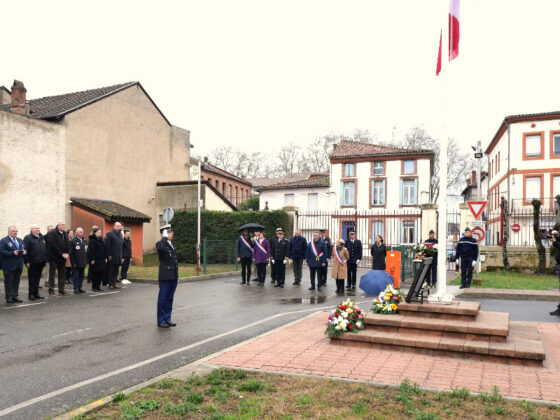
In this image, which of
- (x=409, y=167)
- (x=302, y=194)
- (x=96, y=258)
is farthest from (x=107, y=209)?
(x=409, y=167)

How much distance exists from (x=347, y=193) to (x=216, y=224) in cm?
2008

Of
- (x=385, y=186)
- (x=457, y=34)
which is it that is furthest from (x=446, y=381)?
(x=385, y=186)

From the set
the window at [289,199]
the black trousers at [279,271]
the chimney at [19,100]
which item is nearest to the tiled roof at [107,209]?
the chimney at [19,100]

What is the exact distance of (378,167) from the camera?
145 ft

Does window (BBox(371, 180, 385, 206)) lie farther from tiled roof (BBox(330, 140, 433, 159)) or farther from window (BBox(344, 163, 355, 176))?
tiled roof (BBox(330, 140, 433, 159))

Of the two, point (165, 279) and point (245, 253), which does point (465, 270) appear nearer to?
point (245, 253)

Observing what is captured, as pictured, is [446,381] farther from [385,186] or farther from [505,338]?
[385,186]

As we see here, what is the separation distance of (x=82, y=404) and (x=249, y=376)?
178cm

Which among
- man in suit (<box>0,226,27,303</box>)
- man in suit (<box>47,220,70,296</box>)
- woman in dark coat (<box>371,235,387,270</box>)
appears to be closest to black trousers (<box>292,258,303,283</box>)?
woman in dark coat (<box>371,235,387,270</box>)

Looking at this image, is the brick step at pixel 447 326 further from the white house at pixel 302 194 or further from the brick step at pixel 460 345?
the white house at pixel 302 194

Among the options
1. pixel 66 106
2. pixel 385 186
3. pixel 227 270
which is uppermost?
pixel 66 106

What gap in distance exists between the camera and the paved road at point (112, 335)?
5.28m

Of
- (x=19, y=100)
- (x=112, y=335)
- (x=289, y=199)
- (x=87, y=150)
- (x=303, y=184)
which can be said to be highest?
(x=19, y=100)

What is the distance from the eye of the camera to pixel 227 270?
20953 millimetres
